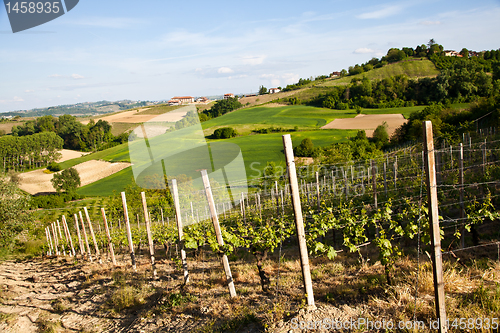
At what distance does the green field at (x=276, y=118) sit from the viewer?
57625mm

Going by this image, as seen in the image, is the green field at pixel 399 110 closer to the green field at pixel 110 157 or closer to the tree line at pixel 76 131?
the green field at pixel 110 157

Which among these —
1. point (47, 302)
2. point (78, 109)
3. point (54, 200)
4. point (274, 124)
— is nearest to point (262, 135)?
point (274, 124)

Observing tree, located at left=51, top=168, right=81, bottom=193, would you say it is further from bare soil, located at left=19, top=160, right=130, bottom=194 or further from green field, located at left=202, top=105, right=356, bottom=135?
green field, located at left=202, top=105, right=356, bottom=135

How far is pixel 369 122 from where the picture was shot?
51.5 m

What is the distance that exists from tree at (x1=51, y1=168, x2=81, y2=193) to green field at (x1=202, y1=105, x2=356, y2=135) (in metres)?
23.3

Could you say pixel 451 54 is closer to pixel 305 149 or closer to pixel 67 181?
pixel 305 149

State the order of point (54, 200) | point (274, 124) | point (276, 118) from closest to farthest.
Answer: point (54, 200), point (274, 124), point (276, 118)

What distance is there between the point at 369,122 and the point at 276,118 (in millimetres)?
19741

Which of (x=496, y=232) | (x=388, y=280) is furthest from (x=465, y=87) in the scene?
(x=388, y=280)

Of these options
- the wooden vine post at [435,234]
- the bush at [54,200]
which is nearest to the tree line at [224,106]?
the bush at [54,200]

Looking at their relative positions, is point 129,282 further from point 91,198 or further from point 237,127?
point 237,127

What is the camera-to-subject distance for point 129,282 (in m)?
7.17

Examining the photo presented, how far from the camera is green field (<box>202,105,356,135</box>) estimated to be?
2269 inches

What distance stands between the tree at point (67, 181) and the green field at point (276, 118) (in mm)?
23338
